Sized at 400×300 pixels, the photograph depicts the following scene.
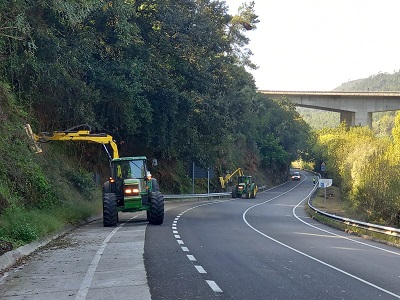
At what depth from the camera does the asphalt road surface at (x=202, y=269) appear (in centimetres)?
952

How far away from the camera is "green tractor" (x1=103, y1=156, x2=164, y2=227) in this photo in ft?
73.4

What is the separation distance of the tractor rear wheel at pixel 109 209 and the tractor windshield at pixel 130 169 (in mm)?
1329

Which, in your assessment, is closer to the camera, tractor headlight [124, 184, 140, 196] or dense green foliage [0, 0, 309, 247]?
dense green foliage [0, 0, 309, 247]

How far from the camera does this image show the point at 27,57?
22.6 m

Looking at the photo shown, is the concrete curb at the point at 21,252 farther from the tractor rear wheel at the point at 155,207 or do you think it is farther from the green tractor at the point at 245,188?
the green tractor at the point at 245,188

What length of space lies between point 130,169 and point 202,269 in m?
12.2

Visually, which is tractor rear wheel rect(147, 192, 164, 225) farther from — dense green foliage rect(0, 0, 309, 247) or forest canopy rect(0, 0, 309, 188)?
forest canopy rect(0, 0, 309, 188)

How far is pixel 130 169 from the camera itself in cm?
2347

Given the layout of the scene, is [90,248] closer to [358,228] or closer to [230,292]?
[230,292]

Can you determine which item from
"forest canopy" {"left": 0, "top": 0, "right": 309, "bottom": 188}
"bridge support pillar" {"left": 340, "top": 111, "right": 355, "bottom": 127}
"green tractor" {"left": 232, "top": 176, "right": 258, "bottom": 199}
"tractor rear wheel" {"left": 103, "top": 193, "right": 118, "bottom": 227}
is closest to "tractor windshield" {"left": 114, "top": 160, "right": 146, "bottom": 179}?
"tractor rear wheel" {"left": 103, "top": 193, "right": 118, "bottom": 227}

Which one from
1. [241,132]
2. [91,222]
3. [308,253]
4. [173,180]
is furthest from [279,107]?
[308,253]

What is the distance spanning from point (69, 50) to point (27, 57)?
4.99 meters

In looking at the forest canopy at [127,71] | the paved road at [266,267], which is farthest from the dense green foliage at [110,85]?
the paved road at [266,267]

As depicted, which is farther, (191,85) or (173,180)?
(173,180)
